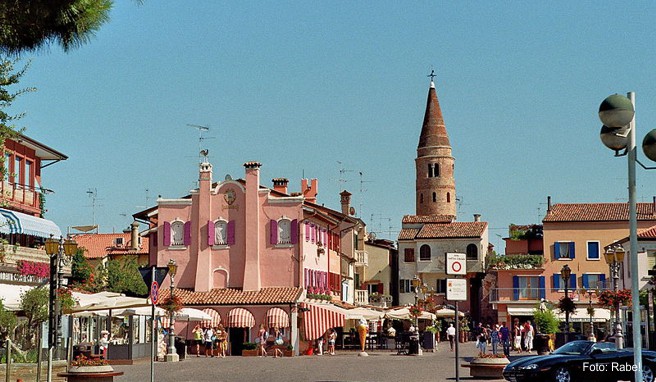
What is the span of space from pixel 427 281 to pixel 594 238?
1449cm

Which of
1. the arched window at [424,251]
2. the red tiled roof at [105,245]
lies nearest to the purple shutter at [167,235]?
the red tiled roof at [105,245]

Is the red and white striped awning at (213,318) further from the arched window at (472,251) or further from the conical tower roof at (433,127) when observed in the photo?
the conical tower roof at (433,127)

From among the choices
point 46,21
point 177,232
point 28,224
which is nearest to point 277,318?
point 177,232

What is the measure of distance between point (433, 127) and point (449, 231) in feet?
100

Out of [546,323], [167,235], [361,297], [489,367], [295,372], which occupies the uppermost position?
[167,235]

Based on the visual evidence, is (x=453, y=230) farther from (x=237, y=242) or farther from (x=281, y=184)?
(x=237, y=242)

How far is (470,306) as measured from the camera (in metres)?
88.1

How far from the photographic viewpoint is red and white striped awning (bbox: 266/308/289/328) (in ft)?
175

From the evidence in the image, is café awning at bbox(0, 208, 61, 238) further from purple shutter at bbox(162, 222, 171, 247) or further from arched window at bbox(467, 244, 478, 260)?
arched window at bbox(467, 244, 478, 260)

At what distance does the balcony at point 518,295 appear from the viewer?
81.4 meters

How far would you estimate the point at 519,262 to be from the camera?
81938 mm

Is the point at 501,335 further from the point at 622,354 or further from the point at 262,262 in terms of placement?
the point at 622,354

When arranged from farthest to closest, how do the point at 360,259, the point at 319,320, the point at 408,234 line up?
the point at 408,234, the point at 360,259, the point at 319,320

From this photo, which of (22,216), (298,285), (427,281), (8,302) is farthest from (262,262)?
(427,281)
